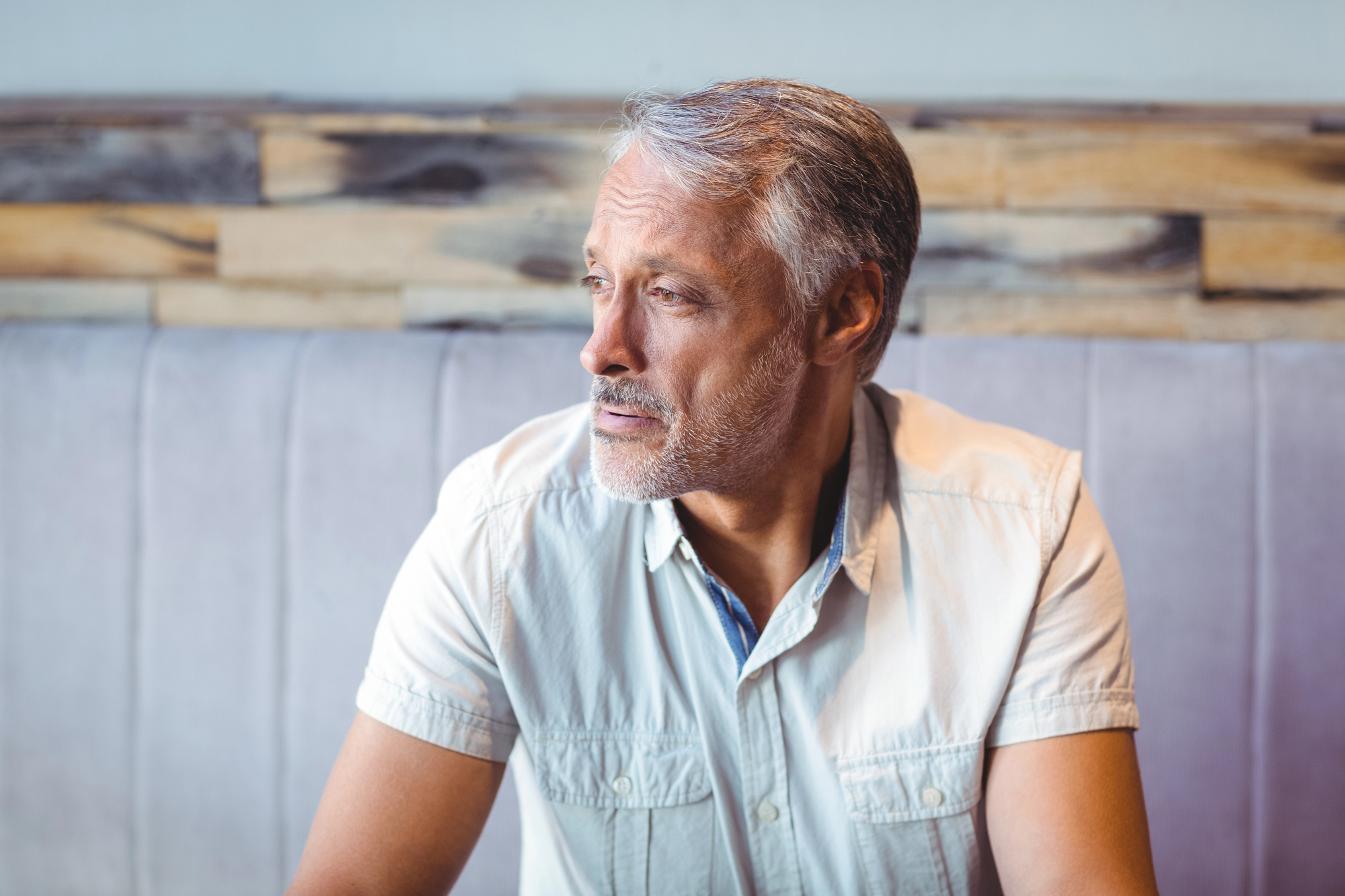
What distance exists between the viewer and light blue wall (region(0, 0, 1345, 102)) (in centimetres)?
147

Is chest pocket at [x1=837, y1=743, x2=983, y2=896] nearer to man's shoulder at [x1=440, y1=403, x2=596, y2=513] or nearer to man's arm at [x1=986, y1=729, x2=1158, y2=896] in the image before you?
man's arm at [x1=986, y1=729, x2=1158, y2=896]

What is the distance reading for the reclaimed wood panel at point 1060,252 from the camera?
4.77ft

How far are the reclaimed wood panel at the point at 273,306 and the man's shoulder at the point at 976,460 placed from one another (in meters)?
0.81

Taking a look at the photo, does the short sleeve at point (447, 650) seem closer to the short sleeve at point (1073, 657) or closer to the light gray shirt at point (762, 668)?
the light gray shirt at point (762, 668)

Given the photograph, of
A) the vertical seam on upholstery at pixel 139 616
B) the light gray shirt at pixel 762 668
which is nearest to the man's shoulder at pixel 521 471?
the light gray shirt at pixel 762 668

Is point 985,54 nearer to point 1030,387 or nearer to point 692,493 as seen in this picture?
point 1030,387

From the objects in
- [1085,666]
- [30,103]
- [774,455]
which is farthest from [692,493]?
[30,103]

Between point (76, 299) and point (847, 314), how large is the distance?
1214 mm

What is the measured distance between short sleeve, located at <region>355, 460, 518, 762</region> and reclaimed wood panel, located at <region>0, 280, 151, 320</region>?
846 mm

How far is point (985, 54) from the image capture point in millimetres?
1500

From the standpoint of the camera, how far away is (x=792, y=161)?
3.11 ft

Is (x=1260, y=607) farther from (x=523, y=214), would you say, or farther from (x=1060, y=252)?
(x=523, y=214)

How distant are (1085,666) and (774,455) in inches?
13.7

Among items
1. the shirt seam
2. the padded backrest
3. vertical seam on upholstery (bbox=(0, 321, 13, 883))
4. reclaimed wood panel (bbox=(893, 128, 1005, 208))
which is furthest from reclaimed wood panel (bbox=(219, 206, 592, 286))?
the shirt seam
